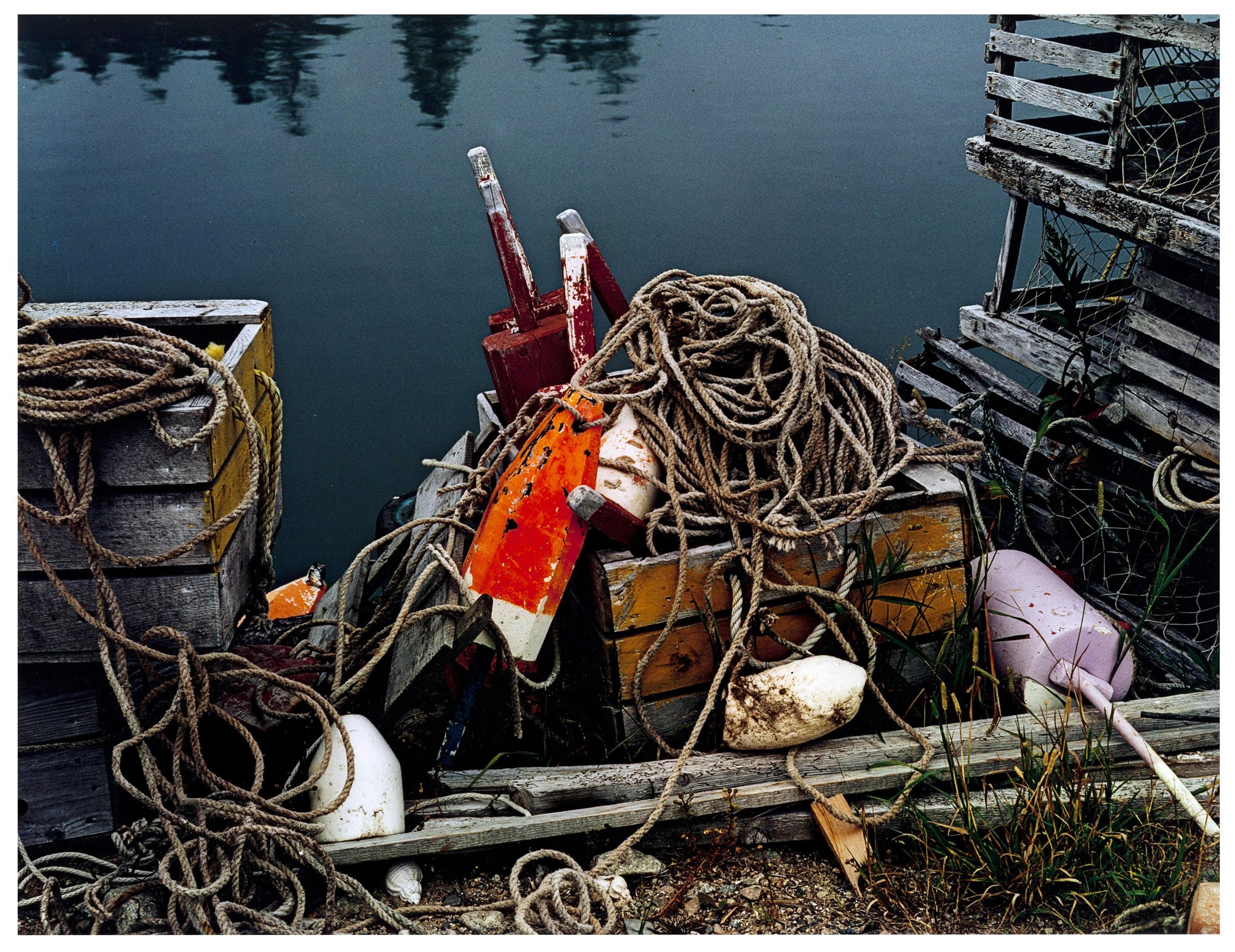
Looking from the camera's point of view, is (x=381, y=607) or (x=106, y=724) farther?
(x=381, y=607)

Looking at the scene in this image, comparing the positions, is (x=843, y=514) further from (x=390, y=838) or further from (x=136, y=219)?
(x=136, y=219)

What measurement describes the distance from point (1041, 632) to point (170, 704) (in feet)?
8.24

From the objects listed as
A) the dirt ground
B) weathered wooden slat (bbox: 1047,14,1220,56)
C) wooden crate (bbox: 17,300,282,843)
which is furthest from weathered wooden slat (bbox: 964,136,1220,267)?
wooden crate (bbox: 17,300,282,843)

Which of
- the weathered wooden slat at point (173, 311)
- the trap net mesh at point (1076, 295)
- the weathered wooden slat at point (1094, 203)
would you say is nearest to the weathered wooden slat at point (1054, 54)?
the weathered wooden slat at point (1094, 203)

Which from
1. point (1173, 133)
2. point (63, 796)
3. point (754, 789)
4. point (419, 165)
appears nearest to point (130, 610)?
point (63, 796)

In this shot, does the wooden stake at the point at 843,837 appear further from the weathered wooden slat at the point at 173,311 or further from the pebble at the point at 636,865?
the weathered wooden slat at the point at 173,311

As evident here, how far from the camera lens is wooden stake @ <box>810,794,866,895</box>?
2.47 m

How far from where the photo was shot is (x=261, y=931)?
7.35ft

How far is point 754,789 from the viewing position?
258cm

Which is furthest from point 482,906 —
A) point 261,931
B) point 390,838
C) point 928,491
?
point 928,491

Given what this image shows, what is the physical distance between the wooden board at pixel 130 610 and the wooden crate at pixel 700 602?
3.31 feet

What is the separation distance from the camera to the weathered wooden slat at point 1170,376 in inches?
128

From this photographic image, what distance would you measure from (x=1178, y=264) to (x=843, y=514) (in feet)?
5.48

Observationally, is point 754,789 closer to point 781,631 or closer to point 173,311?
point 781,631
